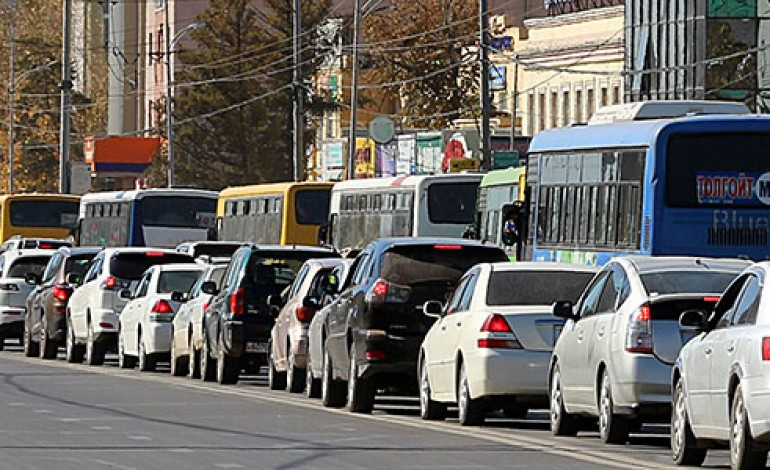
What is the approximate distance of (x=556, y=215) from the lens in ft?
107

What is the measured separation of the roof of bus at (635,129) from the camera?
28.1m

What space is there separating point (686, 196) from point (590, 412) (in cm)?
907

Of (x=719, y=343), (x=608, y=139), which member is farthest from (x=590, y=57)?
(x=719, y=343)

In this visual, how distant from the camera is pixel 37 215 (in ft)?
236

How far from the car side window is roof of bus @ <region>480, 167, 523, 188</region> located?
23753 mm

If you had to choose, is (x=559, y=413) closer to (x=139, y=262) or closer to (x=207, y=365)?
(x=207, y=365)

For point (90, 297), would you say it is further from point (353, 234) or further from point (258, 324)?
point (353, 234)

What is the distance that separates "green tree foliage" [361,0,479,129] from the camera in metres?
80.8

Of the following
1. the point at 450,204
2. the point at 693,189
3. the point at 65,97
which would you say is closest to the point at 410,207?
the point at 450,204

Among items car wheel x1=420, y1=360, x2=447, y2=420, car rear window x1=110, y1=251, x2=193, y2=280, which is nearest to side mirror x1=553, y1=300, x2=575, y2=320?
car wheel x1=420, y1=360, x2=447, y2=420

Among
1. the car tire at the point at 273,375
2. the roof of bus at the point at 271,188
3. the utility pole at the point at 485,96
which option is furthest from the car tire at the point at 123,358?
the roof of bus at the point at 271,188

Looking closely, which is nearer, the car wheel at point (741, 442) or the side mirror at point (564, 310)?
the car wheel at point (741, 442)

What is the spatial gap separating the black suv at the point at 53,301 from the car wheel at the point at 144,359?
161 inches

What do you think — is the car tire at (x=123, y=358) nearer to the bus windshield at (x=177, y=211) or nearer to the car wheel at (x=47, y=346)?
the car wheel at (x=47, y=346)
